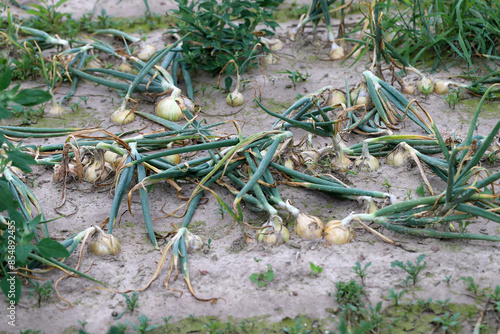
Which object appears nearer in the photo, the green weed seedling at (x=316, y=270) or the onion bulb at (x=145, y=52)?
the green weed seedling at (x=316, y=270)

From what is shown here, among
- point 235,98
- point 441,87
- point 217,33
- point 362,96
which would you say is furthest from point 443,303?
point 217,33

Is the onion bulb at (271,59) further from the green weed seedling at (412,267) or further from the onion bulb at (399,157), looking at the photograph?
the green weed seedling at (412,267)

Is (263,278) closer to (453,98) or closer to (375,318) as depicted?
(375,318)

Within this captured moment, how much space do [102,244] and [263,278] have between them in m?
0.57

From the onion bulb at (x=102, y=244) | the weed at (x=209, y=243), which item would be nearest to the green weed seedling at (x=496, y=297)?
the weed at (x=209, y=243)

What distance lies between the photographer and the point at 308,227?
1.76 m

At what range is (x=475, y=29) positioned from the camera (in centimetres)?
282

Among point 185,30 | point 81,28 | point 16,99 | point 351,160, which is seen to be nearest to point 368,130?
point 351,160

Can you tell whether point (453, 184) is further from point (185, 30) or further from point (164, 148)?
point (185, 30)

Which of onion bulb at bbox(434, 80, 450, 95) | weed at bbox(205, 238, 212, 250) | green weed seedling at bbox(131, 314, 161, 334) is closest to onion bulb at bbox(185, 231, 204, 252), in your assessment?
weed at bbox(205, 238, 212, 250)

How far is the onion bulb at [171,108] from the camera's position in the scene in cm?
257

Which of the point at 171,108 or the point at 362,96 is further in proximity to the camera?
the point at 171,108

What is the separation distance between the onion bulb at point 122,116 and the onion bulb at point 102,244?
966mm

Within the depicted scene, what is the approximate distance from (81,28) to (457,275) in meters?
2.91
